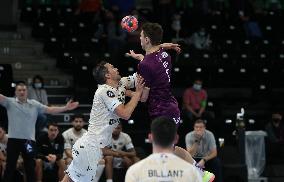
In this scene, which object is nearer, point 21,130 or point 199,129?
point 21,130

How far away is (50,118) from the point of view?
1652cm

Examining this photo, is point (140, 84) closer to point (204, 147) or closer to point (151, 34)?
point (151, 34)

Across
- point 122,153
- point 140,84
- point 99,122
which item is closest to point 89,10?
point 122,153

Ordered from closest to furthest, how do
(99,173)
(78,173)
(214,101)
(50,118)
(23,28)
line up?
1. (78,173)
2. (99,173)
3. (50,118)
4. (214,101)
5. (23,28)

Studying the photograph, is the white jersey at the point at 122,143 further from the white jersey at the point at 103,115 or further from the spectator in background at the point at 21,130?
the white jersey at the point at 103,115

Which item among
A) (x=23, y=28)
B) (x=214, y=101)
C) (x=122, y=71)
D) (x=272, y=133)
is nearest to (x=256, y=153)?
(x=272, y=133)

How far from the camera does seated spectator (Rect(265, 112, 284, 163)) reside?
615 inches

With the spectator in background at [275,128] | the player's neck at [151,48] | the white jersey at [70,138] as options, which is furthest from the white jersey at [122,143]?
the player's neck at [151,48]

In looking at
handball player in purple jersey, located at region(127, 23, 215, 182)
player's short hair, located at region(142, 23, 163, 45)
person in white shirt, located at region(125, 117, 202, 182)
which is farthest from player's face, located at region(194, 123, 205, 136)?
person in white shirt, located at region(125, 117, 202, 182)

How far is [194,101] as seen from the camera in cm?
1670

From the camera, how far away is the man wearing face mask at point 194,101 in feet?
54.1

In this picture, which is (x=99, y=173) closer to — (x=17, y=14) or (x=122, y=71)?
(x=122, y=71)

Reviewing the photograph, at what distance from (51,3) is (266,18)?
6526 mm

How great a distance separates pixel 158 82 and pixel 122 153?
17.0ft
